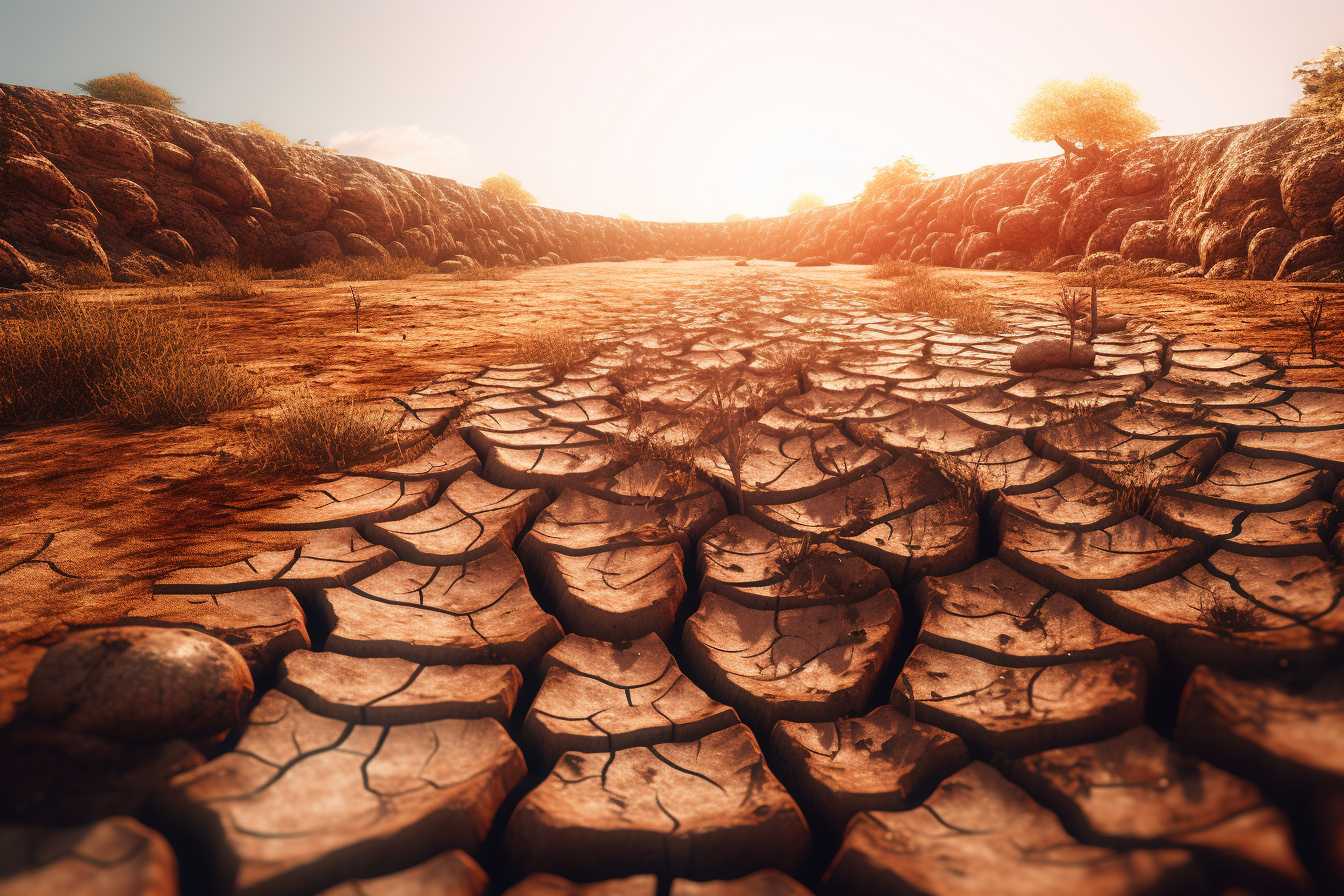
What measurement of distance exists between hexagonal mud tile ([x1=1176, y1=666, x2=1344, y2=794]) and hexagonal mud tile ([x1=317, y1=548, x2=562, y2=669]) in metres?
1.13

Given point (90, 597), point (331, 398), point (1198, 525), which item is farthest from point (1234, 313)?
point (90, 597)

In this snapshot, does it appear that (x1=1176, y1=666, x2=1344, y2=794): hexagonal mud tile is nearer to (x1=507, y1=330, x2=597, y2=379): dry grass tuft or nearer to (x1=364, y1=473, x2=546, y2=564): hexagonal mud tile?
(x1=364, y1=473, x2=546, y2=564): hexagonal mud tile

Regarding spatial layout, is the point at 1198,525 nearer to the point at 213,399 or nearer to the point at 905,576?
the point at 905,576

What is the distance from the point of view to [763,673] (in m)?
1.14

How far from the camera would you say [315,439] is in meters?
1.91

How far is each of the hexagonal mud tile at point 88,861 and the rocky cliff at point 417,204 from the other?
691 cm

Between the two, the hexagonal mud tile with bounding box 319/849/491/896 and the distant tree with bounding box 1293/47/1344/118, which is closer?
the hexagonal mud tile with bounding box 319/849/491/896

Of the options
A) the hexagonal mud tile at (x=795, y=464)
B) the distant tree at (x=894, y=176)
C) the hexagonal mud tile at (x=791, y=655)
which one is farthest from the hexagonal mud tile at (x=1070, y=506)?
the distant tree at (x=894, y=176)

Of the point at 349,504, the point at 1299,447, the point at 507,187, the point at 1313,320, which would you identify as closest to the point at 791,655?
the point at 349,504

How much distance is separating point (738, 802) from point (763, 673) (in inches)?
11.6

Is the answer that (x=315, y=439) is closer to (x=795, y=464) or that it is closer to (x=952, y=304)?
(x=795, y=464)

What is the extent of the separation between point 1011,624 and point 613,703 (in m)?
0.87

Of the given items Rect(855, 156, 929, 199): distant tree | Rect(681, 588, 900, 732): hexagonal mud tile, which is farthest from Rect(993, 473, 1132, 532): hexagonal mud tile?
Rect(855, 156, 929, 199): distant tree

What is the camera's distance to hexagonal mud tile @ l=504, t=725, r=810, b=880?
794 mm
